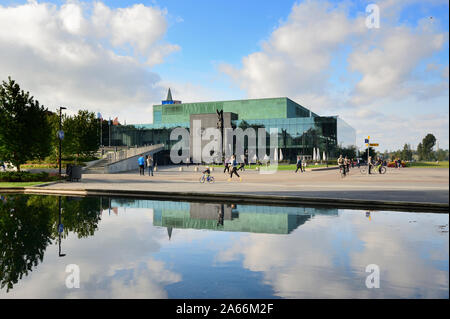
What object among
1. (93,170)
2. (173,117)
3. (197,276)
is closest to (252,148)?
(173,117)

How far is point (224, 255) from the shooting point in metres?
6.51

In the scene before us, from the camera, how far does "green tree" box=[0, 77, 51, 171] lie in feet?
85.9

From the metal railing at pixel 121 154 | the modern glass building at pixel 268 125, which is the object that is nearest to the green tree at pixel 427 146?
the modern glass building at pixel 268 125

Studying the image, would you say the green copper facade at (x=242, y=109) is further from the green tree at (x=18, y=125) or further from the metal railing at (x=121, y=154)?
the green tree at (x=18, y=125)

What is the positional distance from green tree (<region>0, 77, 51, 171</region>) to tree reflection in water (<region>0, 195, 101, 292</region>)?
13.9 metres

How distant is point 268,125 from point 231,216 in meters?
70.9

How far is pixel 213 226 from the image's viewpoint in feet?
30.8

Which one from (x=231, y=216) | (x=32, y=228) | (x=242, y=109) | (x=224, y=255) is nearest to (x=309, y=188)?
(x=231, y=216)

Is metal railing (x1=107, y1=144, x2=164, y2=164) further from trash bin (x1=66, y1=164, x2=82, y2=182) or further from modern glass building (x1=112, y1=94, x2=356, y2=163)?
modern glass building (x1=112, y1=94, x2=356, y2=163)

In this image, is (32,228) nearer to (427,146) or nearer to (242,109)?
(242,109)

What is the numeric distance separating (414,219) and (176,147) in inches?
2899

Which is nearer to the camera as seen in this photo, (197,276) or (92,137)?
(197,276)
